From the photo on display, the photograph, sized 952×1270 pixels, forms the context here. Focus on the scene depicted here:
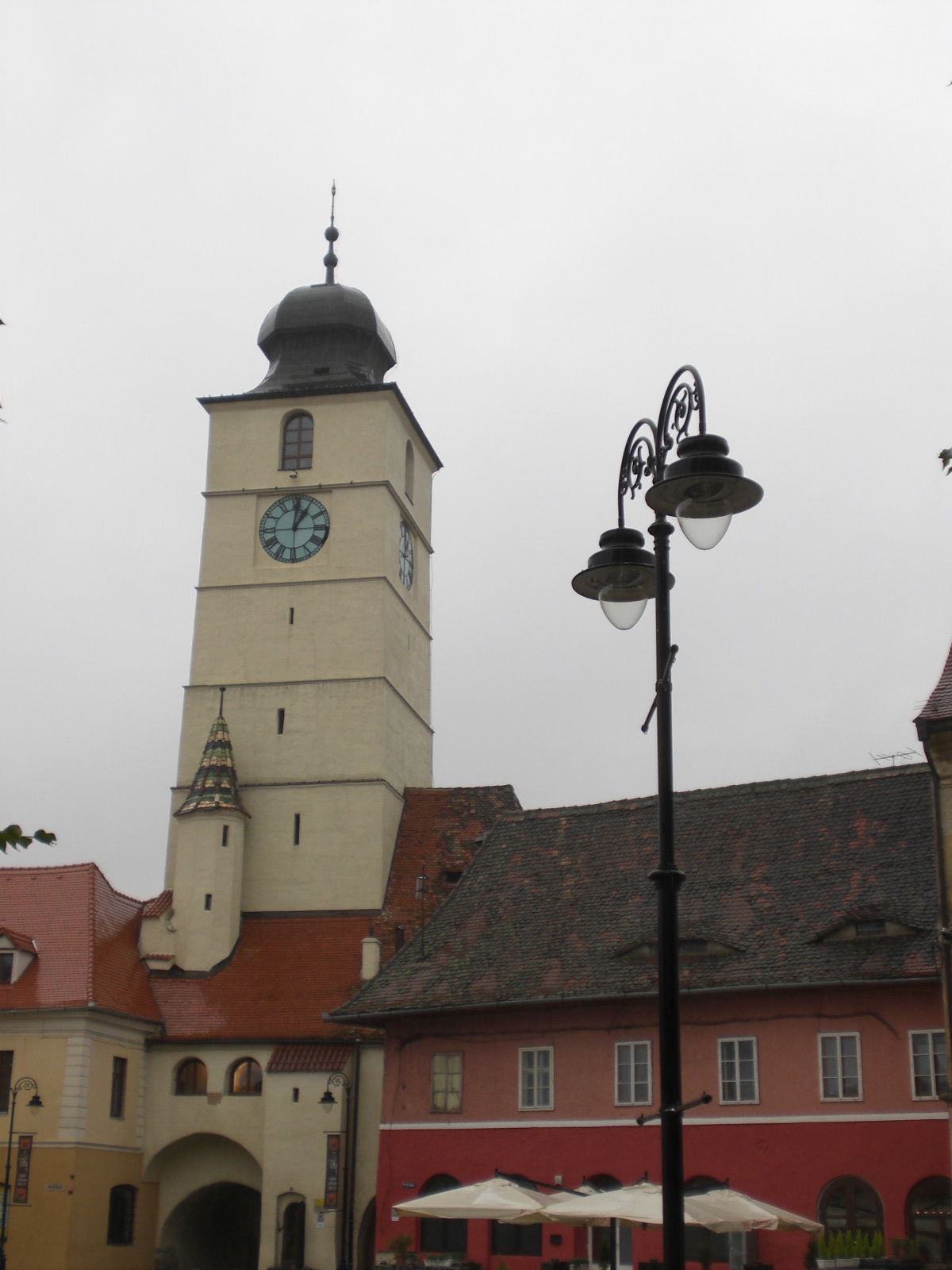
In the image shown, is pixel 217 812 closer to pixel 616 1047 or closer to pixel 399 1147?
pixel 399 1147

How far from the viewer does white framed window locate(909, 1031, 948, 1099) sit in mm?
27344

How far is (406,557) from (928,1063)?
25.9 meters

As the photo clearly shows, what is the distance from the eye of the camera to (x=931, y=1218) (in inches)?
1036

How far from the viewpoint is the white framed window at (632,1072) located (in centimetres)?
3014

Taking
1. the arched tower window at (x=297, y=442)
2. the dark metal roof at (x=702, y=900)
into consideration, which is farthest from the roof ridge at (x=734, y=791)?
the arched tower window at (x=297, y=442)

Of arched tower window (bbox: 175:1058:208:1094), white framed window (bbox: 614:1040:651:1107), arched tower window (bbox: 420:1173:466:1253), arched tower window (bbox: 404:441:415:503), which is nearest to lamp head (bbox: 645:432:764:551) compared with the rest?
white framed window (bbox: 614:1040:651:1107)

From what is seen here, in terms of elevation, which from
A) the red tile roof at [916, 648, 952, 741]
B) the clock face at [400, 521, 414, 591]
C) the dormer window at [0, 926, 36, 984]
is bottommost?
the dormer window at [0, 926, 36, 984]

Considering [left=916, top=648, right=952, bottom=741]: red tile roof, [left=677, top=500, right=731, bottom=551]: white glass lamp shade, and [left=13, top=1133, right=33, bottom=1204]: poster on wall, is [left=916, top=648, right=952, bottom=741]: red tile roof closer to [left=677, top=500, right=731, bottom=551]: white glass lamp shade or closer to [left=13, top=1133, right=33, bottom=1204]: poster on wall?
[left=677, top=500, right=731, bottom=551]: white glass lamp shade

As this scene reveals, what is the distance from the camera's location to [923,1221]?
26359 millimetres

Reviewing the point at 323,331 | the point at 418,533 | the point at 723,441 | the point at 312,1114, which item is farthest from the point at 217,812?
the point at 723,441

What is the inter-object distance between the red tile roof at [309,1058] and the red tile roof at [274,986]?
0.92 feet

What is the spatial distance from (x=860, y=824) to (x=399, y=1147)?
11.6 m

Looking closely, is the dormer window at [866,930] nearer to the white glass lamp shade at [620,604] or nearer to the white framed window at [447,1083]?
the white framed window at [447,1083]

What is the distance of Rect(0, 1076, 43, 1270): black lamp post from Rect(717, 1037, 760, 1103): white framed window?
618 inches
